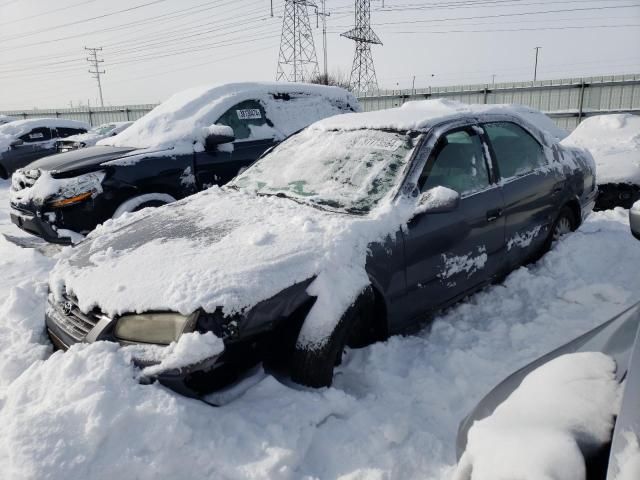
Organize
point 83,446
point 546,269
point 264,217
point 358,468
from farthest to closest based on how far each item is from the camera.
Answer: point 546,269 → point 264,217 → point 358,468 → point 83,446

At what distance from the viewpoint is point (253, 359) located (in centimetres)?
232

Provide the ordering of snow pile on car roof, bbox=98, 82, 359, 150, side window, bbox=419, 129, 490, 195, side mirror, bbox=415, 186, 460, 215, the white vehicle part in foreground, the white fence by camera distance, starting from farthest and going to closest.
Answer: the white fence < snow pile on car roof, bbox=98, 82, 359, 150 < the white vehicle part in foreground < side window, bbox=419, 129, 490, 195 < side mirror, bbox=415, 186, 460, 215

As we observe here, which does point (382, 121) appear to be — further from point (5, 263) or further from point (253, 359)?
point (5, 263)

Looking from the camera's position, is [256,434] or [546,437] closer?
[546,437]

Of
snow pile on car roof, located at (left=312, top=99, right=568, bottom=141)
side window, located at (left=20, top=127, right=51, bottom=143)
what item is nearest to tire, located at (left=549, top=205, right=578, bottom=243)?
snow pile on car roof, located at (left=312, top=99, right=568, bottom=141)

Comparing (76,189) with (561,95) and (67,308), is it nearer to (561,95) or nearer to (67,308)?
(67,308)

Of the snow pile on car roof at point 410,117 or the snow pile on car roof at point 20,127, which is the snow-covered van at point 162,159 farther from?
→ the snow pile on car roof at point 20,127

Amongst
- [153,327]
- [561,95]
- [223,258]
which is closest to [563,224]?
[223,258]

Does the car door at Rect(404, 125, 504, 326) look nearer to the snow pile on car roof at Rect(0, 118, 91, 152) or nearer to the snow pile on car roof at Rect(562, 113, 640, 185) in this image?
the snow pile on car roof at Rect(562, 113, 640, 185)

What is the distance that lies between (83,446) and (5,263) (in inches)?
146

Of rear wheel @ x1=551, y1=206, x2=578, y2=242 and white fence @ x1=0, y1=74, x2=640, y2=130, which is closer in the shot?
rear wheel @ x1=551, y1=206, x2=578, y2=242

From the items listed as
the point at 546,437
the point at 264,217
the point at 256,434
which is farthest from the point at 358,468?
the point at 264,217

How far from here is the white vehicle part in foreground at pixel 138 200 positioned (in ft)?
15.5

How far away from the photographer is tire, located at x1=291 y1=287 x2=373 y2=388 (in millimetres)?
2326
